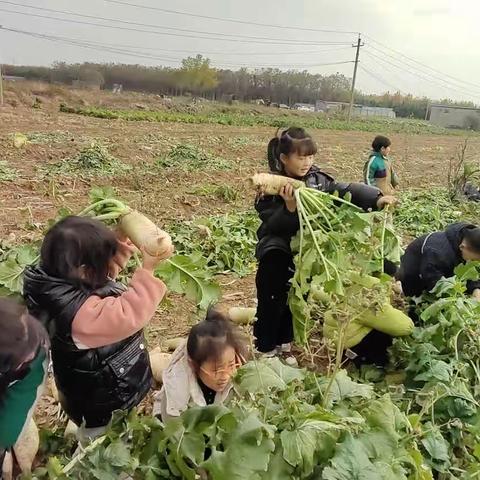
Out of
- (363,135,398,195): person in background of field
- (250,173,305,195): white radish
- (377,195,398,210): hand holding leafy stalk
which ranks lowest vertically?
(363,135,398,195): person in background of field

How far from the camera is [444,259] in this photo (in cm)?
359

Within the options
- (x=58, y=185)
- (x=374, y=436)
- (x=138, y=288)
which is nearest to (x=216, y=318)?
(x=138, y=288)

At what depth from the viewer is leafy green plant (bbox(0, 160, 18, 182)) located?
857 centimetres

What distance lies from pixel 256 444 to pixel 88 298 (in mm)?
776

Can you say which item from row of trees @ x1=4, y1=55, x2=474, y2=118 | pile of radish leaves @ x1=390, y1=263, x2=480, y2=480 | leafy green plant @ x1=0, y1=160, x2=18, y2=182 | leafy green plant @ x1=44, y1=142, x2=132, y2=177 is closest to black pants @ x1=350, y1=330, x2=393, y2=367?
pile of radish leaves @ x1=390, y1=263, x2=480, y2=480

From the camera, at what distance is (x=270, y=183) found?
2.83 m

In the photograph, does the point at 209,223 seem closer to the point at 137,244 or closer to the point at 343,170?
the point at 137,244

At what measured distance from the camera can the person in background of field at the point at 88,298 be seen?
1.88 m

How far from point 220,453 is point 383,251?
66.1 inches

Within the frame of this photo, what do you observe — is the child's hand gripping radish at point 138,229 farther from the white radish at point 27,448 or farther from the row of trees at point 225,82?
the row of trees at point 225,82

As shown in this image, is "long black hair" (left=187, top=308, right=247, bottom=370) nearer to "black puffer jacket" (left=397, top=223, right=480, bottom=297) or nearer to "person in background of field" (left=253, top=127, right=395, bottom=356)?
"person in background of field" (left=253, top=127, right=395, bottom=356)

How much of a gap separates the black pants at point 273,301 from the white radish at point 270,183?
479mm

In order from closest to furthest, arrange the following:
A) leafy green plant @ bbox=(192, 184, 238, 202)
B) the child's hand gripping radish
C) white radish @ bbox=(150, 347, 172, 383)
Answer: the child's hand gripping radish → white radish @ bbox=(150, 347, 172, 383) → leafy green plant @ bbox=(192, 184, 238, 202)

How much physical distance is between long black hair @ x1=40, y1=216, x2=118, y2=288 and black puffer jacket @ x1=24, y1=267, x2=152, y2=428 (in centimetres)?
4
